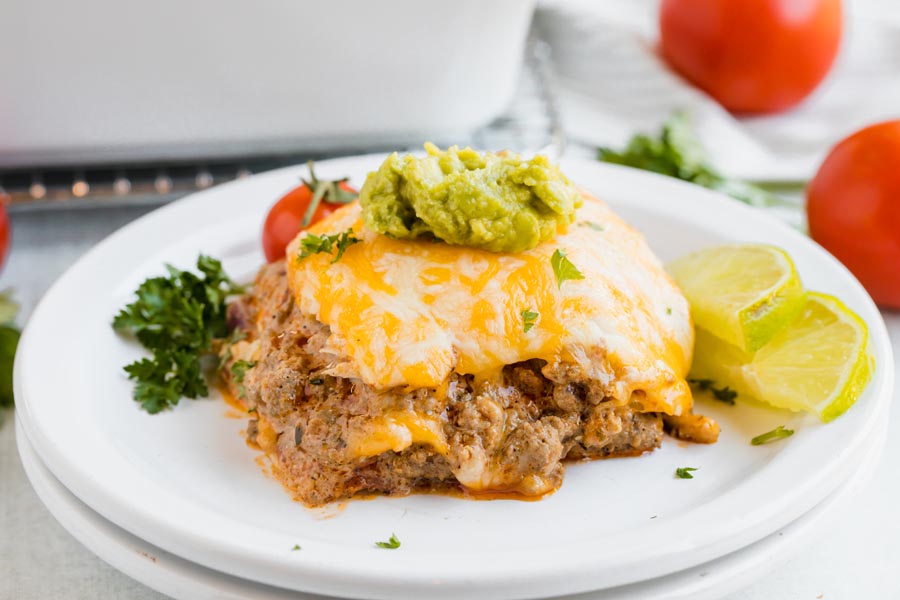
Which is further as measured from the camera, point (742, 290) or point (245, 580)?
point (742, 290)

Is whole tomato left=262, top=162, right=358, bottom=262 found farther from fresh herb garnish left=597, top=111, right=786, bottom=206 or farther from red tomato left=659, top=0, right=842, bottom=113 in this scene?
red tomato left=659, top=0, right=842, bottom=113

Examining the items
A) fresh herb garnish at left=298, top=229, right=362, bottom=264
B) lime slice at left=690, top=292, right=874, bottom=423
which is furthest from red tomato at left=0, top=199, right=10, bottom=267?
lime slice at left=690, top=292, right=874, bottom=423

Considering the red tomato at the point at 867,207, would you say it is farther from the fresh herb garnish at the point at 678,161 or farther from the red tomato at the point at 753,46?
the red tomato at the point at 753,46

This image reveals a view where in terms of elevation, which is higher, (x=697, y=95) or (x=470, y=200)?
(x=470, y=200)

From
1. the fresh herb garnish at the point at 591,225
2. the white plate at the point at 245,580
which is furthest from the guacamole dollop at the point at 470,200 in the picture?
the white plate at the point at 245,580

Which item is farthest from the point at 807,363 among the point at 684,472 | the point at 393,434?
the point at 393,434

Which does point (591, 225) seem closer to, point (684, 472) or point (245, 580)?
point (684, 472)

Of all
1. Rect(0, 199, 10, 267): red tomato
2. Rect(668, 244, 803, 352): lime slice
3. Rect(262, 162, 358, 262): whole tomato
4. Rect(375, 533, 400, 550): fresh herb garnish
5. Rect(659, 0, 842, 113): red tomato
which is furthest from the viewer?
Rect(659, 0, 842, 113): red tomato

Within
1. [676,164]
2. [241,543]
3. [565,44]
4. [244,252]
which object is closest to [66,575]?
[241,543]
